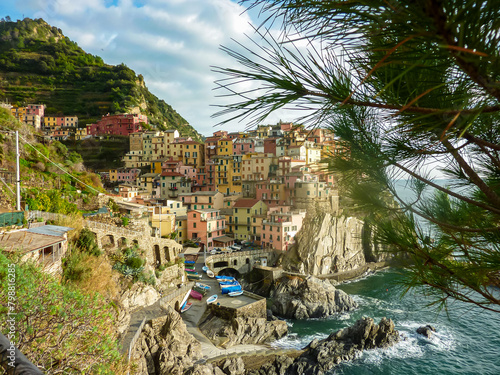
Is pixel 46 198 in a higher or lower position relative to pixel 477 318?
higher

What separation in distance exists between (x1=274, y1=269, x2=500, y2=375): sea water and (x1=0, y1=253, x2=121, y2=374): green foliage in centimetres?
851

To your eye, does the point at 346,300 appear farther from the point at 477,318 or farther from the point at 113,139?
the point at 113,139

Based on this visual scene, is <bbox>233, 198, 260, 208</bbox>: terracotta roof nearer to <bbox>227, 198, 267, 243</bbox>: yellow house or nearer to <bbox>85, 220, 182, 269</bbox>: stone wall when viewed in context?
<bbox>227, 198, 267, 243</bbox>: yellow house

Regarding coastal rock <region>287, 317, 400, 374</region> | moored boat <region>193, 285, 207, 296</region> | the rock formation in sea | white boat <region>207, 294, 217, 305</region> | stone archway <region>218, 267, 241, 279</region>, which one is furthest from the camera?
stone archway <region>218, 267, 241, 279</region>

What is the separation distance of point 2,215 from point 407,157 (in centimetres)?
1070

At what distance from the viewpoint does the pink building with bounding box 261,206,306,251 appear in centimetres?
2459

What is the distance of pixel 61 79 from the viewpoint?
55062 mm

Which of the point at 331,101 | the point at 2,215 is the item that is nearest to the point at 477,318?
the point at 331,101

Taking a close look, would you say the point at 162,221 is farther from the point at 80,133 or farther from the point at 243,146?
the point at 80,133

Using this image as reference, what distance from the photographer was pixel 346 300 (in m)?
18.6

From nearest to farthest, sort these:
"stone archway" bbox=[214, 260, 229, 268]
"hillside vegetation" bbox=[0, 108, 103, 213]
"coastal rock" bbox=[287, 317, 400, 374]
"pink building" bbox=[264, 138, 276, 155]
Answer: "hillside vegetation" bbox=[0, 108, 103, 213] → "coastal rock" bbox=[287, 317, 400, 374] → "stone archway" bbox=[214, 260, 229, 268] → "pink building" bbox=[264, 138, 276, 155]

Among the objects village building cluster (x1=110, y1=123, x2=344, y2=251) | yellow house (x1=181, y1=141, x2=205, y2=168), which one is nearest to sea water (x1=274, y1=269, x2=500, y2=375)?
village building cluster (x1=110, y1=123, x2=344, y2=251)

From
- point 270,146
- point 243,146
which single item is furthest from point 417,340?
point 243,146

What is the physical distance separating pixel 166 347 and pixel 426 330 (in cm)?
1295
